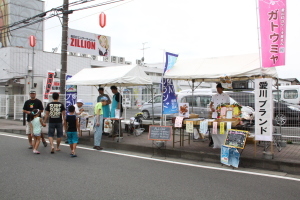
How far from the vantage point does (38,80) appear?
23.2 m

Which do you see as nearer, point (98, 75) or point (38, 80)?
point (98, 75)

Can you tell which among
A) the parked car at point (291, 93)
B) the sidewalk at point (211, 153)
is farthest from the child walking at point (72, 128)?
the parked car at point (291, 93)

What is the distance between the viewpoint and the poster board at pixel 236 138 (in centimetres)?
661

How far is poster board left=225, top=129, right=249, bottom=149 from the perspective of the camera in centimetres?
661

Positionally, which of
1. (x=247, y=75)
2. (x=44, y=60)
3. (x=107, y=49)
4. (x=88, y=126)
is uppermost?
(x=107, y=49)

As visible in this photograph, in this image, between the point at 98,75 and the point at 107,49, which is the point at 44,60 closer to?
the point at 107,49

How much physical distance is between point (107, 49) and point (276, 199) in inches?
970

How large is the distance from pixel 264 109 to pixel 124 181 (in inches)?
151

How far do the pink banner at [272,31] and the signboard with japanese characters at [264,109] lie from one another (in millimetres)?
496

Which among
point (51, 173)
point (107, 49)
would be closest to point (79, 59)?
point (107, 49)

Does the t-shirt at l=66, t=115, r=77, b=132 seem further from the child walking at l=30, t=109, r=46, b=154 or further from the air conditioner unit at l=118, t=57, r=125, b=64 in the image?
the air conditioner unit at l=118, t=57, r=125, b=64

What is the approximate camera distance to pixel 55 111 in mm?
8094

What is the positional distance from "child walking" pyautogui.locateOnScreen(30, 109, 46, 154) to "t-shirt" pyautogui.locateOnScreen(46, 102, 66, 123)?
1.29 feet

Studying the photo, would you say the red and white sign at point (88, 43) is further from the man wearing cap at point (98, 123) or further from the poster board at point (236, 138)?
the poster board at point (236, 138)
